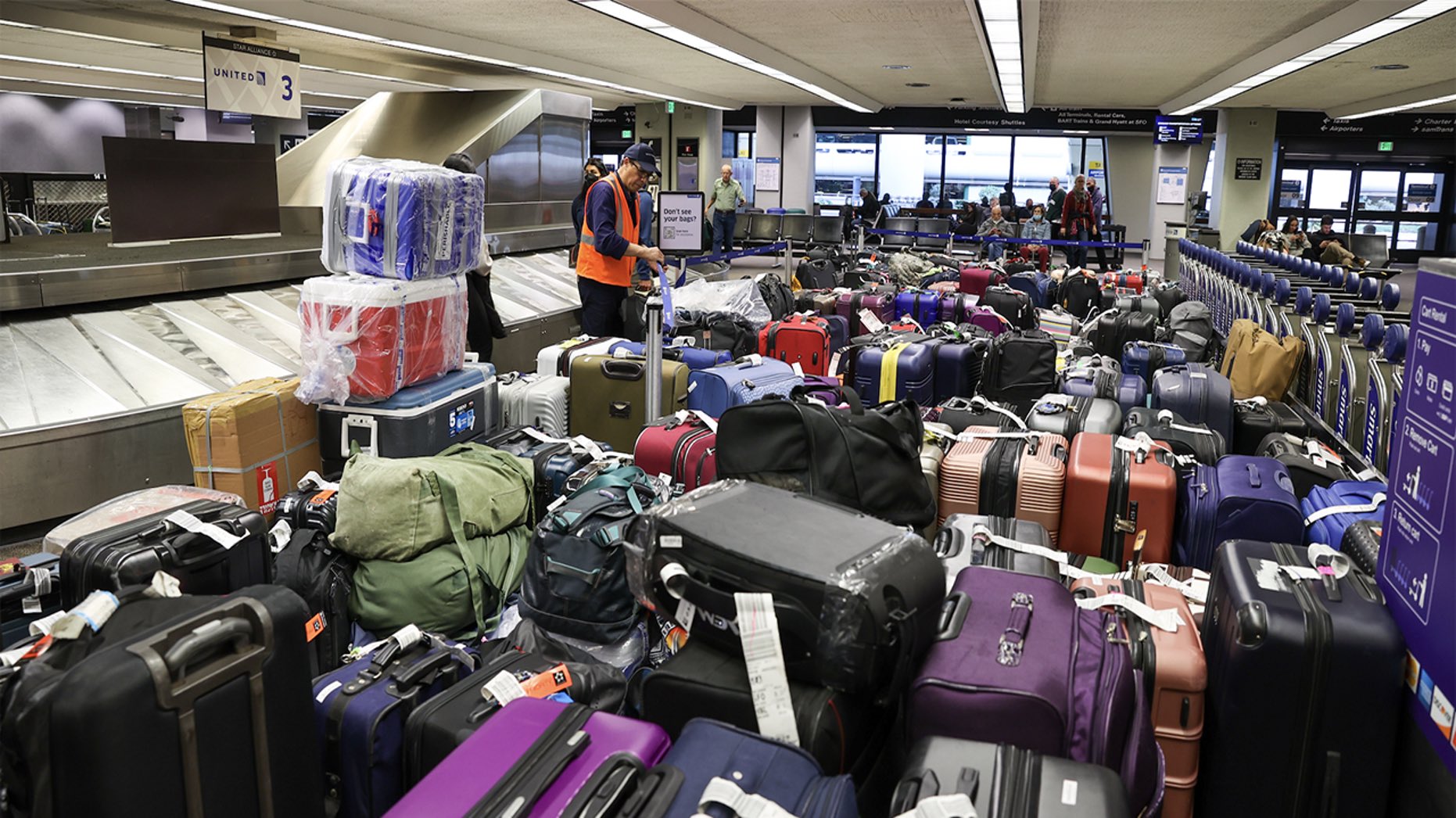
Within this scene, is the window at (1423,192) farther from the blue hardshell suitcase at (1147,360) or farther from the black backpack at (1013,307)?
the blue hardshell suitcase at (1147,360)

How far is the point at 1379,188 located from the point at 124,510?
24.6 meters

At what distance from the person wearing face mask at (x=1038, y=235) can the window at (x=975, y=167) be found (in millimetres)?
2803

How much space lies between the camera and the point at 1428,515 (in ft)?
6.28

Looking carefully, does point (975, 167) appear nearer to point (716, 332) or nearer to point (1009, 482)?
point (716, 332)

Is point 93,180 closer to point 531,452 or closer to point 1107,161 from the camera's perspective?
point 531,452

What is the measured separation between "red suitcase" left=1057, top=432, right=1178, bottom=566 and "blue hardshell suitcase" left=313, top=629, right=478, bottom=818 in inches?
91.4

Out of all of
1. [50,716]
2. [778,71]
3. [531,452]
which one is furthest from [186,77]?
[50,716]

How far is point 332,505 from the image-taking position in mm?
3369

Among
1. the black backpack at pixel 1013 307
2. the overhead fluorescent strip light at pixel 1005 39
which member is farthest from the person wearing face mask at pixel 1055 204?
the black backpack at pixel 1013 307

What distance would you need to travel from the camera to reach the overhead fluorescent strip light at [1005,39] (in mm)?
7406

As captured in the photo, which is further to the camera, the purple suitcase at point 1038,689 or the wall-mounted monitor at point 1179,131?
the wall-mounted monitor at point 1179,131

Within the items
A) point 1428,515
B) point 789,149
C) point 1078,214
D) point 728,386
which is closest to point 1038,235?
point 1078,214

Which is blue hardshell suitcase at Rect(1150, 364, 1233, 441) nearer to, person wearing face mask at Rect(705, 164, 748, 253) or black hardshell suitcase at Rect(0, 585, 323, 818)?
black hardshell suitcase at Rect(0, 585, 323, 818)

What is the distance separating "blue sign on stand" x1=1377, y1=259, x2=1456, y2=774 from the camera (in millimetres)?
1792
